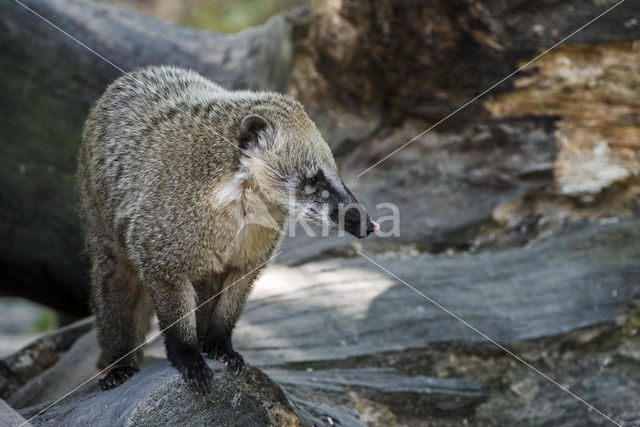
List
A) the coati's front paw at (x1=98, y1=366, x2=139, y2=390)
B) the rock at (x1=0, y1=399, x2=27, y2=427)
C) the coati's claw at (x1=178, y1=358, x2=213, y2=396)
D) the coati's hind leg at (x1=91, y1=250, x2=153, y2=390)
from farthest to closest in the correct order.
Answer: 1. the coati's hind leg at (x1=91, y1=250, x2=153, y2=390)
2. the coati's front paw at (x1=98, y1=366, x2=139, y2=390)
3. the coati's claw at (x1=178, y1=358, x2=213, y2=396)
4. the rock at (x1=0, y1=399, x2=27, y2=427)

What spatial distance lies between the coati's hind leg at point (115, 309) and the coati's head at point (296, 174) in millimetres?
1249

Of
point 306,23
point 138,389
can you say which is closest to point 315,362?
point 138,389

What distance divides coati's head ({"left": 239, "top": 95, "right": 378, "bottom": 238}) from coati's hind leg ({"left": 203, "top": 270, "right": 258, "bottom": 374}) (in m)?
0.61

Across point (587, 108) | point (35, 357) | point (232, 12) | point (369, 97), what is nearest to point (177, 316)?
point (35, 357)

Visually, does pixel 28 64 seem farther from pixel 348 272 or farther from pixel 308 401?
pixel 308 401

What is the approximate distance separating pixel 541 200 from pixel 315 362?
124 inches

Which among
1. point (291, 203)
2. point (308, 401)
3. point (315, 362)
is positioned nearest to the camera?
point (291, 203)

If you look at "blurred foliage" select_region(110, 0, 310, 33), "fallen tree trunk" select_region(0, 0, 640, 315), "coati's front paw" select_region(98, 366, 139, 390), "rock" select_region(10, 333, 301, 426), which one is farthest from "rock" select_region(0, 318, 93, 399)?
"blurred foliage" select_region(110, 0, 310, 33)

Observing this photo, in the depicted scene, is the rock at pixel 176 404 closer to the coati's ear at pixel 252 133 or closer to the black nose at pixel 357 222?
the black nose at pixel 357 222

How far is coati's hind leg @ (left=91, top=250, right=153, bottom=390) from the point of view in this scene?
497cm

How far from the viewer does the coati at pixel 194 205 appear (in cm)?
439

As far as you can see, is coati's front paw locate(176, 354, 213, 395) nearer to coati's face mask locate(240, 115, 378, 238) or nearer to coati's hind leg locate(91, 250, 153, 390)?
coati's hind leg locate(91, 250, 153, 390)

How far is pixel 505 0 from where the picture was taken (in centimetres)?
681

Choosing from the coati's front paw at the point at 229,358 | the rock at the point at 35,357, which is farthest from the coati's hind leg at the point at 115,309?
the rock at the point at 35,357
